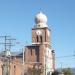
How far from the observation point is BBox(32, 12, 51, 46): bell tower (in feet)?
337

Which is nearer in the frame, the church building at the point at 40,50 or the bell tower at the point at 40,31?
the church building at the point at 40,50

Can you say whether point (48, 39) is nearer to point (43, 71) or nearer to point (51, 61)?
point (51, 61)

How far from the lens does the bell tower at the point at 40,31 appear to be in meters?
103

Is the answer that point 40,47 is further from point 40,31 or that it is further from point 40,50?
point 40,31

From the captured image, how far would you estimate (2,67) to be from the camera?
70.6 meters

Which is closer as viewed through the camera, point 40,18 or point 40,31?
point 40,18

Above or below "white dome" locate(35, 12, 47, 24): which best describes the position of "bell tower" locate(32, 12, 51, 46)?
below

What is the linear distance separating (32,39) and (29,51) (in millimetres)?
3000

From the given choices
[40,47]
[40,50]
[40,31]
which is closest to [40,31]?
[40,31]

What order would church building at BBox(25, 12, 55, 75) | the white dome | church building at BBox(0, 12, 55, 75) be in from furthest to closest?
the white dome, church building at BBox(25, 12, 55, 75), church building at BBox(0, 12, 55, 75)

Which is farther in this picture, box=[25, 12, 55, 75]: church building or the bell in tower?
the bell in tower

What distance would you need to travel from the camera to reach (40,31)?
340 feet

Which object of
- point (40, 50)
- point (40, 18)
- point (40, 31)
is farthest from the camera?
point (40, 31)

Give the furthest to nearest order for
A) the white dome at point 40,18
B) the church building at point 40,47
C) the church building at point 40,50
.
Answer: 1. the white dome at point 40,18
2. the church building at point 40,47
3. the church building at point 40,50
